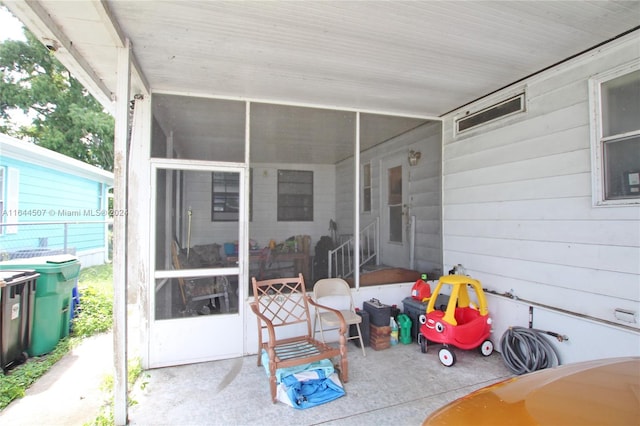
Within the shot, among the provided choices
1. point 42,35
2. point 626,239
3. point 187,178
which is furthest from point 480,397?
point 42,35

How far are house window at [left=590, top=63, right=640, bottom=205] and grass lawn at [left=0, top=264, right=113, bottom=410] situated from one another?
199 inches

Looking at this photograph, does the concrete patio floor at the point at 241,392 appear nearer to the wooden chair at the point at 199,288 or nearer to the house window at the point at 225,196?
the wooden chair at the point at 199,288

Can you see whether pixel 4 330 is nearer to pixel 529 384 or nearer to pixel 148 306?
pixel 148 306

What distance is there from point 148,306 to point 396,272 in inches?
115

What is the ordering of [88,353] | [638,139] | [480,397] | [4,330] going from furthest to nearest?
[88,353] → [4,330] → [638,139] → [480,397]

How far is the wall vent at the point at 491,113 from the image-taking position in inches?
123

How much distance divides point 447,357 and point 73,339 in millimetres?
4209

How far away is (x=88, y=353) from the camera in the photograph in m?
3.29

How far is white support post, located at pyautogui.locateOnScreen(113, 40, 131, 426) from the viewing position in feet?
7.09

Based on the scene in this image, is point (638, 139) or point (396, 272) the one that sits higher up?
point (638, 139)

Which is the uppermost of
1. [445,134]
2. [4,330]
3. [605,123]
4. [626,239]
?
[445,134]

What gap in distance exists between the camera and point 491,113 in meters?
3.43

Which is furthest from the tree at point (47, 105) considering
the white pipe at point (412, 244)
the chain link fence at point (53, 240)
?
the white pipe at point (412, 244)

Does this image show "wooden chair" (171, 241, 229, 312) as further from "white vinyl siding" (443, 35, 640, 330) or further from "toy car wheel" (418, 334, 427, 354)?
"white vinyl siding" (443, 35, 640, 330)
